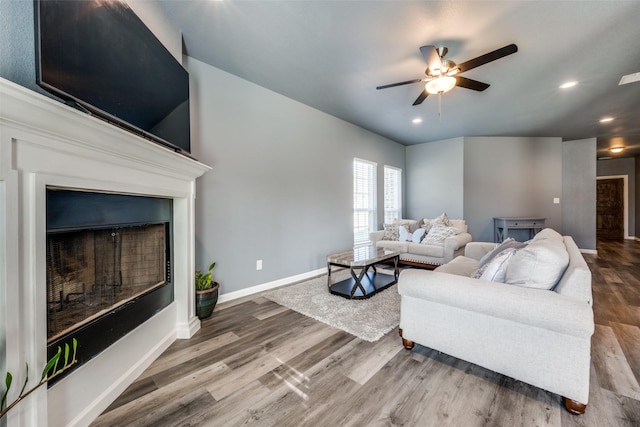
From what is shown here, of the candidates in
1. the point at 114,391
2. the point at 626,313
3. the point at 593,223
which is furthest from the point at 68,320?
the point at 593,223

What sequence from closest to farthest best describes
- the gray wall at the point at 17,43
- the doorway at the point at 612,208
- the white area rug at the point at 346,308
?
the gray wall at the point at 17,43 < the white area rug at the point at 346,308 < the doorway at the point at 612,208

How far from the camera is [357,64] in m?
2.70

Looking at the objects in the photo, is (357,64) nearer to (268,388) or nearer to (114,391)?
(268,388)

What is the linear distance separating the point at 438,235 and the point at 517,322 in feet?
9.49

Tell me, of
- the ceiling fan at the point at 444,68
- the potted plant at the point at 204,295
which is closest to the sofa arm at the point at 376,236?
the ceiling fan at the point at 444,68

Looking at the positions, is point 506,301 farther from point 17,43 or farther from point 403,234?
point 403,234

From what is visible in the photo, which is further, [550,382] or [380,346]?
[380,346]

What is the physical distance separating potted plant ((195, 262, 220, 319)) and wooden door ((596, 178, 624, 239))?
445 inches

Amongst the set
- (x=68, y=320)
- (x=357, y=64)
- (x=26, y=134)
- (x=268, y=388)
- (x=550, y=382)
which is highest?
(x=357, y=64)

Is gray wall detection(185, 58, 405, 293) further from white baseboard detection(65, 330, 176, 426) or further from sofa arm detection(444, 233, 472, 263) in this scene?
sofa arm detection(444, 233, 472, 263)

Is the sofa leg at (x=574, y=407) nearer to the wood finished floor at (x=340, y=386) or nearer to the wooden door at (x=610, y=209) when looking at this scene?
the wood finished floor at (x=340, y=386)

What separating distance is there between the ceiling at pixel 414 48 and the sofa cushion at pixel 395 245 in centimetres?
218

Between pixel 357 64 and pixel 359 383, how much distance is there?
2878 mm

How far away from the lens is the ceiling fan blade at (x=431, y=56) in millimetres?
2129
